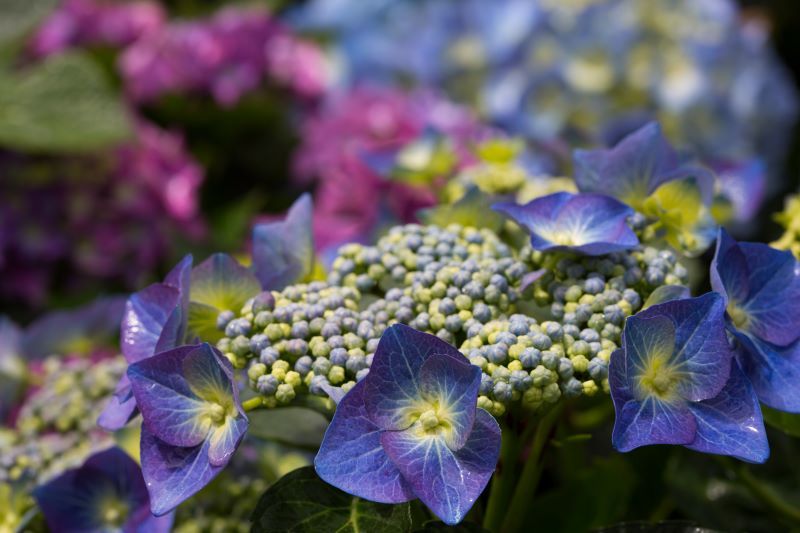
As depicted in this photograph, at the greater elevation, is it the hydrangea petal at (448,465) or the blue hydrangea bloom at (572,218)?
the blue hydrangea bloom at (572,218)

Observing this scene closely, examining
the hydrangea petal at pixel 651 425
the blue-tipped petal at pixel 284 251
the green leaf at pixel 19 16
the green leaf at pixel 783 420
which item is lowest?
the green leaf at pixel 19 16

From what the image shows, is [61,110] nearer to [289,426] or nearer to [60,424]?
[60,424]

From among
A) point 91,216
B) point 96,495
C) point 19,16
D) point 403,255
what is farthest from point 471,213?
point 19,16

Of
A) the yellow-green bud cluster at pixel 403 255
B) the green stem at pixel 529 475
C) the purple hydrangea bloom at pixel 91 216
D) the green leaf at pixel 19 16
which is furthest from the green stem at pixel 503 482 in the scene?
the green leaf at pixel 19 16

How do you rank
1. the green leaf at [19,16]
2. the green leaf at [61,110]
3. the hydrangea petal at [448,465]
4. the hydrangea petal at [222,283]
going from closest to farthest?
the hydrangea petal at [448,465] < the hydrangea petal at [222,283] < the green leaf at [61,110] < the green leaf at [19,16]

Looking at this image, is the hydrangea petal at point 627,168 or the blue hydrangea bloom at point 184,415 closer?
the blue hydrangea bloom at point 184,415

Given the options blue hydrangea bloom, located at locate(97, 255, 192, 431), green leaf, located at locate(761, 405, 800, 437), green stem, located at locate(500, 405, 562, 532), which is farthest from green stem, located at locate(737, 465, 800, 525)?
blue hydrangea bloom, located at locate(97, 255, 192, 431)

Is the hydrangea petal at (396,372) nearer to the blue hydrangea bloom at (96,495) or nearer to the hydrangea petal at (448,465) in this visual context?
the hydrangea petal at (448,465)
